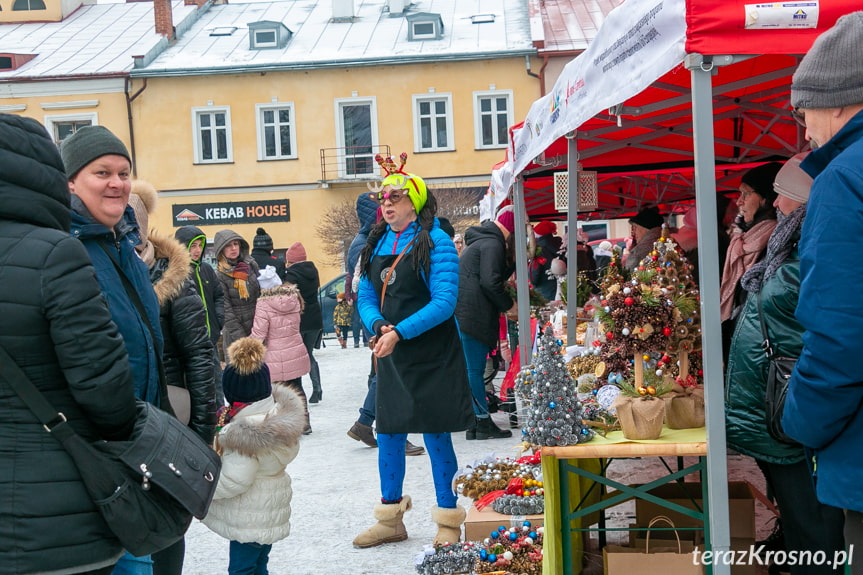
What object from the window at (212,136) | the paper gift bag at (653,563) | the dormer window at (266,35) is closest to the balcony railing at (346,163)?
the window at (212,136)

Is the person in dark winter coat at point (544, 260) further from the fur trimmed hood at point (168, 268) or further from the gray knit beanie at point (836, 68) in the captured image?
the gray knit beanie at point (836, 68)

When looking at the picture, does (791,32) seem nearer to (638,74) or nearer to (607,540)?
(638,74)

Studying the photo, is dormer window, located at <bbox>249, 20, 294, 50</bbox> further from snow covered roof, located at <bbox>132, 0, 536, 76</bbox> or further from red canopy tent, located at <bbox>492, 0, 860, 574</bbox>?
red canopy tent, located at <bbox>492, 0, 860, 574</bbox>

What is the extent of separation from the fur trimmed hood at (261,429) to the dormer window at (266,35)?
94.1ft

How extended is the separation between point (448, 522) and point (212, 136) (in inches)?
1072

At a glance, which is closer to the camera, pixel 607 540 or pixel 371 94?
pixel 607 540

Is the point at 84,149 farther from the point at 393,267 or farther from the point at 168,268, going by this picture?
the point at 393,267

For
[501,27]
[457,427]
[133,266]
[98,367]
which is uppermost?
[501,27]

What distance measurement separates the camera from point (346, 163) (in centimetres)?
3009

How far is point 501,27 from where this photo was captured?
30.6 meters

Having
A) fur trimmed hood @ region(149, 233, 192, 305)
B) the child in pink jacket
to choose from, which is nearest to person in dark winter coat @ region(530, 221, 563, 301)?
the child in pink jacket

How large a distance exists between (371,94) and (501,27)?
16.4 feet

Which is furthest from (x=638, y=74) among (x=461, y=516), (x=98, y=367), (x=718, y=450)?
(x=461, y=516)

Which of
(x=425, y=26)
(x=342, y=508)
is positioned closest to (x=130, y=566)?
(x=342, y=508)
